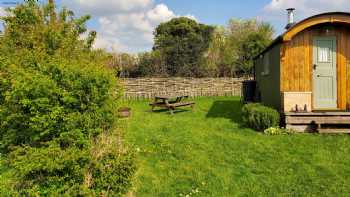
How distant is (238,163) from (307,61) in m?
5.37

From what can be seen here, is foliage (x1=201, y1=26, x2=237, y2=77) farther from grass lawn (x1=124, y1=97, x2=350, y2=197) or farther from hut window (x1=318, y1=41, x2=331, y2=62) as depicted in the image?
grass lawn (x1=124, y1=97, x2=350, y2=197)

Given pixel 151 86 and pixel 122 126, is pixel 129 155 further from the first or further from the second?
pixel 151 86

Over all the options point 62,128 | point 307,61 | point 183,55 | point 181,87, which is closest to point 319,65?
point 307,61

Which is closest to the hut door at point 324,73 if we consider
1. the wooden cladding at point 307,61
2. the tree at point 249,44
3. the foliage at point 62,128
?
the wooden cladding at point 307,61

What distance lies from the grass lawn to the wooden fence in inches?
467

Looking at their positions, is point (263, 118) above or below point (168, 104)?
below

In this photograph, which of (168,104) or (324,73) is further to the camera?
(168,104)

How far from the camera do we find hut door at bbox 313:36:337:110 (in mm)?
9258

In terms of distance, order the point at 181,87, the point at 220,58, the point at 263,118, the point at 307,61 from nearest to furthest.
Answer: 1. the point at 263,118
2. the point at 307,61
3. the point at 181,87
4. the point at 220,58

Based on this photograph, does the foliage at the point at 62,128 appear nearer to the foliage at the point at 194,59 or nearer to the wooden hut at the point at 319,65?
the wooden hut at the point at 319,65

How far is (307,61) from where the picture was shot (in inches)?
365

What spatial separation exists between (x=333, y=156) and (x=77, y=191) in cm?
519

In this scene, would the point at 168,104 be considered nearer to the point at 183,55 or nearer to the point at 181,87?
the point at 181,87

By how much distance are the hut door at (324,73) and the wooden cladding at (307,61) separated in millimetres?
129
